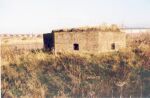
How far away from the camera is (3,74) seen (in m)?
10.7

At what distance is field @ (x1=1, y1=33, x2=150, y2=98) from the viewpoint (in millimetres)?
8232

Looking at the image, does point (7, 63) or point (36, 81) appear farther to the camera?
point (7, 63)

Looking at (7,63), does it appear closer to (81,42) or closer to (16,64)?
(16,64)

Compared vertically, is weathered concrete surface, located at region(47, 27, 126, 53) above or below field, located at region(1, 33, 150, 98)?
above

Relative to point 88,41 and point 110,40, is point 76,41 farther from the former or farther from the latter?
point 110,40

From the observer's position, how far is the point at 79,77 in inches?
380

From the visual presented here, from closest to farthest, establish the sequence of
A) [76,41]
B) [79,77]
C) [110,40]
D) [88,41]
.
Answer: [79,77], [88,41], [76,41], [110,40]

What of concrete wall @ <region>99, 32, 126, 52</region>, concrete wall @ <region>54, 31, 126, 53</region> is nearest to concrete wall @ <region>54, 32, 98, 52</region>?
concrete wall @ <region>54, 31, 126, 53</region>

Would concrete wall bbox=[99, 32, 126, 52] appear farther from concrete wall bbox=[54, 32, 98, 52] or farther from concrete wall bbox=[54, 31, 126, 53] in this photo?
concrete wall bbox=[54, 32, 98, 52]

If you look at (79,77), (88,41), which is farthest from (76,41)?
(79,77)

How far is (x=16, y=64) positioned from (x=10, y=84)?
3495 millimetres

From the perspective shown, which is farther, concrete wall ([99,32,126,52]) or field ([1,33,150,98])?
concrete wall ([99,32,126,52])

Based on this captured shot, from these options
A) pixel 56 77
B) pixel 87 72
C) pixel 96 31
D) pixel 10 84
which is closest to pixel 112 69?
pixel 87 72

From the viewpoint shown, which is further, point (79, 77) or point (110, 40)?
point (110, 40)
